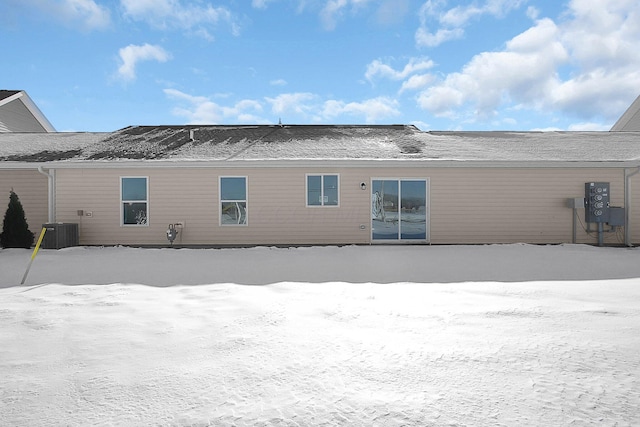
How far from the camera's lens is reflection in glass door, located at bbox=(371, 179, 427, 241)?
11.6m

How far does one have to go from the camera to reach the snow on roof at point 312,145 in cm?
1163

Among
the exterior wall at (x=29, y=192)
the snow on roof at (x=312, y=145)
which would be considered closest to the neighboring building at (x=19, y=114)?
the snow on roof at (x=312, y=145)

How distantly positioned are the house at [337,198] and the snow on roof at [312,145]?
5.4 inches

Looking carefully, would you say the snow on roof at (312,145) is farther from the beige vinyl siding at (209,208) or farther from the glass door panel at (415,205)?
the glass door panel at (415,205)

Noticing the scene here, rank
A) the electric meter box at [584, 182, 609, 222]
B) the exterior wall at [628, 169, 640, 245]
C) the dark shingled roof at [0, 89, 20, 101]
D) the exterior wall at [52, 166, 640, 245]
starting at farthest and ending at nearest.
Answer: the dark shingled roof at [0, 89, 20, 101], the exterior wall at [628, 169, 640, 245], the exterior wall at [52, 166, 640, 245], the electric meter box at [584, 182, 609, 222]

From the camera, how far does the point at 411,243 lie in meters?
11.7

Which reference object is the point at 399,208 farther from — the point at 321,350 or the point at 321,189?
the point at 321,350

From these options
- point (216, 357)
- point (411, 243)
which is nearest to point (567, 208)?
point (411, 243)

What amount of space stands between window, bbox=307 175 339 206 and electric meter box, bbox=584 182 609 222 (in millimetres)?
7443

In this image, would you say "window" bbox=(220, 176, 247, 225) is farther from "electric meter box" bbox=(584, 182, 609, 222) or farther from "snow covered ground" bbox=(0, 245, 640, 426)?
"electric meter box" bbox=(584, 182, 609, 222)

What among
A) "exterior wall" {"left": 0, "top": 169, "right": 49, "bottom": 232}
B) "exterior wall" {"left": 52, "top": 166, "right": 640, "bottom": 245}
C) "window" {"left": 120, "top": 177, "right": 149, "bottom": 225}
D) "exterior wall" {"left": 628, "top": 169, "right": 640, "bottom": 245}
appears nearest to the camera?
"exterior wall" {"left": 52, "top": 166, "right": 640, "bottom": 245}

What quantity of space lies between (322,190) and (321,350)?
8.26 m

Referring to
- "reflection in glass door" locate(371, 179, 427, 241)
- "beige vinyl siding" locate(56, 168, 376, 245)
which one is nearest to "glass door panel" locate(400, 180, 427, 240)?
"reflection in glass door" locate(371, 179, 427, 241)

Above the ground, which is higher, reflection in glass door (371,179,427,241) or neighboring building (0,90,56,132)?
neighboring building (0,90,56,132)
